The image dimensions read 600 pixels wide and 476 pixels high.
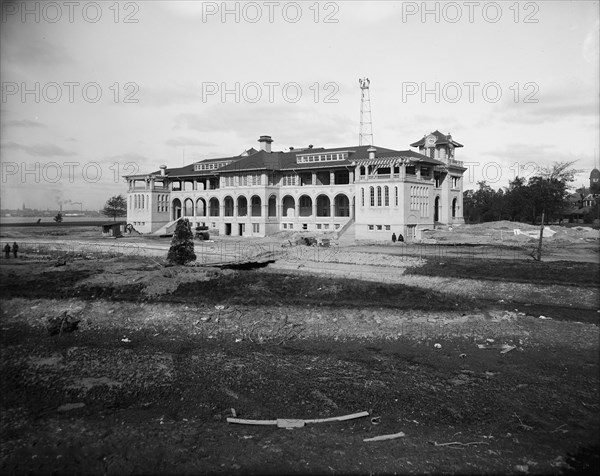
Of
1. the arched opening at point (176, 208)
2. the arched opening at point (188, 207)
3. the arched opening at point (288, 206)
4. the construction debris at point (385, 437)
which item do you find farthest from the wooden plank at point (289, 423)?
the arched opening at point (176, 208)

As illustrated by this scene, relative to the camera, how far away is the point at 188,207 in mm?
69125

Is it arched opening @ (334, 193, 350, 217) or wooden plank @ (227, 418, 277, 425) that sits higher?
arched opening @ (334, 193, 350, 217)

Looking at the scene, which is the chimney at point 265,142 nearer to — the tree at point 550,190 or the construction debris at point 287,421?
the tree at point 550,190

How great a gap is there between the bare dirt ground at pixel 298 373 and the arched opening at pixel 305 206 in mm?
32651

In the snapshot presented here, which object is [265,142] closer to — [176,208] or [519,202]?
[176,208]

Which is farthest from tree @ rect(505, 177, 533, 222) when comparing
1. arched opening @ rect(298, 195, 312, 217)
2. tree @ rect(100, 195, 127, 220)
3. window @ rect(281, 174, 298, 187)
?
tree @ rect(100, 195, 127, 220)

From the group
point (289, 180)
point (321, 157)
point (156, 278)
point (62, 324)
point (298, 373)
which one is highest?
point (321, 157)

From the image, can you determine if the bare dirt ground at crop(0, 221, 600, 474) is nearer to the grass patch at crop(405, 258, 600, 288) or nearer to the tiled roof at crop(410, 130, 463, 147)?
the grass patch at crop(405, 258, 600, 288)

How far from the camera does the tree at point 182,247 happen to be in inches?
1193

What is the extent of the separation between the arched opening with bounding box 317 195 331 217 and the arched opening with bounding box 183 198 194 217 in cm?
2116

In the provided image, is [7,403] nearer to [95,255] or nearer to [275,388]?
[275,388]

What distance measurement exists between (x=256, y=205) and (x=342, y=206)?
12.9m

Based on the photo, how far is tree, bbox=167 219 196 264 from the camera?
30297 millimetres

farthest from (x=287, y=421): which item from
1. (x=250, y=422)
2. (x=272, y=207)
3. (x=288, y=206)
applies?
(x=272, y=207)
